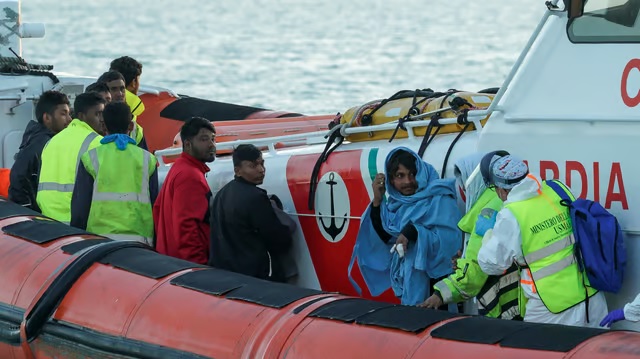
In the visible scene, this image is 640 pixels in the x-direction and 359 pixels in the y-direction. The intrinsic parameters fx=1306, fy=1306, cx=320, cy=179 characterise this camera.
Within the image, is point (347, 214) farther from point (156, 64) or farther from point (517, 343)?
point (156, 64)

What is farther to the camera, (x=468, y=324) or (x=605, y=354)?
(x=468, y=324)

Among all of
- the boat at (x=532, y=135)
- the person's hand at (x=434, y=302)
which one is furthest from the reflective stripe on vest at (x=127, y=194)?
the person's hand at (x=434, y=302)

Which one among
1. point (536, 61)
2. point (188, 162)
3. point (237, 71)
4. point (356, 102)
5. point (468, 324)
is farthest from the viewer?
point (237, 71)

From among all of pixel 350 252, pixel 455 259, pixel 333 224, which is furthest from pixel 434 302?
pixel 333 224

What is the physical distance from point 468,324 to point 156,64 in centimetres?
2759

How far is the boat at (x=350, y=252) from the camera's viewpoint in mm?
5012

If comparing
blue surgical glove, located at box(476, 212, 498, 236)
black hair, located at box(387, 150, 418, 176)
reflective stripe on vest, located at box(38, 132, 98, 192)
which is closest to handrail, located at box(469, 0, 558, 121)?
black hair, located at box(387, 150, 418, 176)

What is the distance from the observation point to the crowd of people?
498 centimetres

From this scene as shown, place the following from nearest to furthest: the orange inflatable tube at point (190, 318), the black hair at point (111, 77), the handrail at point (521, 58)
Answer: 1. the orange inflatable tube at point (190, 318)
2. the handrail at point (521, 58)
3. the black hair at point (111, 77)

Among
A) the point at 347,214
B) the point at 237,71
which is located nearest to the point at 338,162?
the point at 347,214

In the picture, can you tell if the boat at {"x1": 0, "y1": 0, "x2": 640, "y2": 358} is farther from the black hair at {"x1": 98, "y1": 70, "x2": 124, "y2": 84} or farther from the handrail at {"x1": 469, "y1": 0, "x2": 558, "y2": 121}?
the black hair at {"x1": 98, "y1": 70, "x2": 124, "y2": 84}

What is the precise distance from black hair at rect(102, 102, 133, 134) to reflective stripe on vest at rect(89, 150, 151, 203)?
0.18 meters

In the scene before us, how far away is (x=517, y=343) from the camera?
464 centimetres

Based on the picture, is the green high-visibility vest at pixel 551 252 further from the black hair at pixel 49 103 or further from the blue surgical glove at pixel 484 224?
the black hair at pixel 49 103
